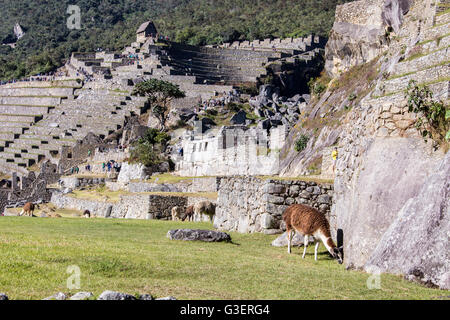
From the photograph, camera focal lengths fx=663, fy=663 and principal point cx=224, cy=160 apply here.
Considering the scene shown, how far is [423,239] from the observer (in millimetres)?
8711

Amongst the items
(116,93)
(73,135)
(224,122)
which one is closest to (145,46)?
(116,93)

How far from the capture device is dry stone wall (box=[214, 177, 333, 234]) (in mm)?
14023

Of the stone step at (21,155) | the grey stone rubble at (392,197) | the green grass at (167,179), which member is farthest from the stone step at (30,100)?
the grey stone rubble at (392,197)

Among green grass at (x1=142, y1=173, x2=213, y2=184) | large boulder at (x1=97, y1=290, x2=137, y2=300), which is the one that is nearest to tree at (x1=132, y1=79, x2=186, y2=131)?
green grass at (x1=142, y1=173, x2=213, y2=184)

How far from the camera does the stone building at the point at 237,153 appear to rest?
3722 centimetres

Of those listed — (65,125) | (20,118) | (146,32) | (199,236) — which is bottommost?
(199,236)

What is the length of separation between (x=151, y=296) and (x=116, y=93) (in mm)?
76846

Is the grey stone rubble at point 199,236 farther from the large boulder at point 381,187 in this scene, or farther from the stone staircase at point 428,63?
the stone staircase at point 428,63

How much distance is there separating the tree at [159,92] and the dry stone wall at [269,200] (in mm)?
55227

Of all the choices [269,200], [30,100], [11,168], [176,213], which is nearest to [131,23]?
[30,100]

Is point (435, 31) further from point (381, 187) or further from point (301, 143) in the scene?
point (301, 143)

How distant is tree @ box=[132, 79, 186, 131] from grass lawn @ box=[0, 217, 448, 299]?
6017 cm

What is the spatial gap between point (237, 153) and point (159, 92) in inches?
1580

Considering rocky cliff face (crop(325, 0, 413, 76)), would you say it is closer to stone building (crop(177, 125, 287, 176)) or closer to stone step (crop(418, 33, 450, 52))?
stone building (crop(177, 125, 287, 176))
